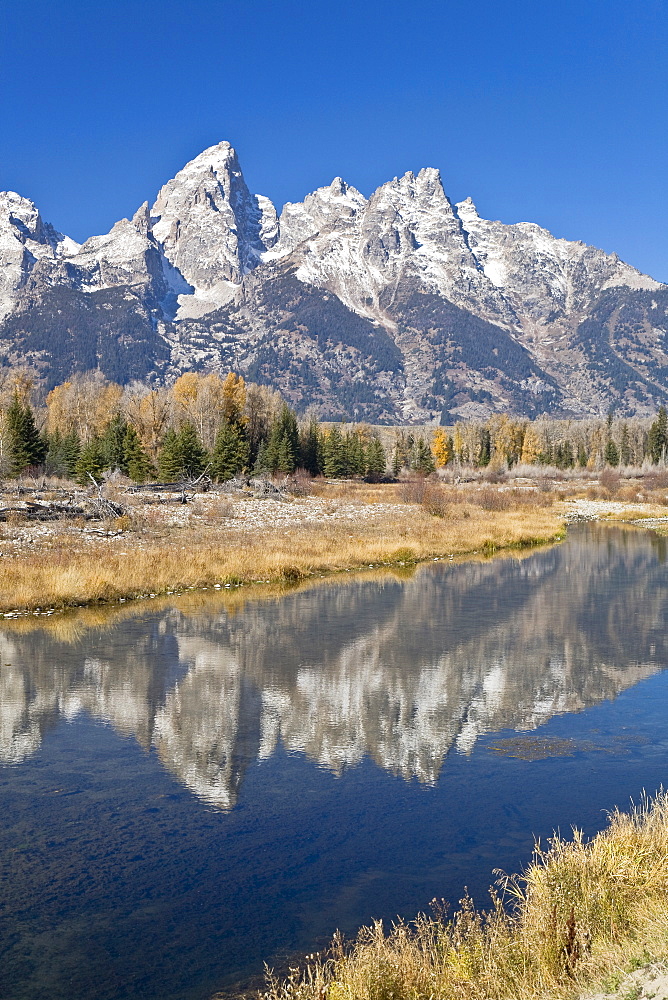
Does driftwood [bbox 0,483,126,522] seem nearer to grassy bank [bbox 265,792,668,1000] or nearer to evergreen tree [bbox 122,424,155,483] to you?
evergreen tree [bbox 122,424,155,483]

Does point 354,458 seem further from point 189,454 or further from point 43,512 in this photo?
point 43,512

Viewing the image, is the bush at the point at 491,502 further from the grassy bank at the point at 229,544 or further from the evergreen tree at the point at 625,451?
the evergreen tree at the point at 625,451

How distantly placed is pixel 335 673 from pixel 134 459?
6971 centimetres

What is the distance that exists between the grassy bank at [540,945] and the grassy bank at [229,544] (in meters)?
22.4

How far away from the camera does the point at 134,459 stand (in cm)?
8556

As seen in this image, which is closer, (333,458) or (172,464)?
(172,464)

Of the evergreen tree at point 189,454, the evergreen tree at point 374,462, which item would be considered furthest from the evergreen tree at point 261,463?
the evergreen tree at point 374,462

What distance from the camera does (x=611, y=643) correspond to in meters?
23.7

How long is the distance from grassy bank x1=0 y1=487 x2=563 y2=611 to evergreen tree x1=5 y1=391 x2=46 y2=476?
76.9 ft

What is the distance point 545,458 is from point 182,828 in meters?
177

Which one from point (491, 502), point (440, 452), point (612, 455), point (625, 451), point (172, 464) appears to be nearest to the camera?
point (491, 502)

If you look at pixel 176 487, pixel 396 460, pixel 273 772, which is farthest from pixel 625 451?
pixel 273 772

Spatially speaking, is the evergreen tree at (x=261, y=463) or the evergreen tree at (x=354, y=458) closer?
the evergreen tree at (x=261, y=463)

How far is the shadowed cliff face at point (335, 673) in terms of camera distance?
1505 centimetres
